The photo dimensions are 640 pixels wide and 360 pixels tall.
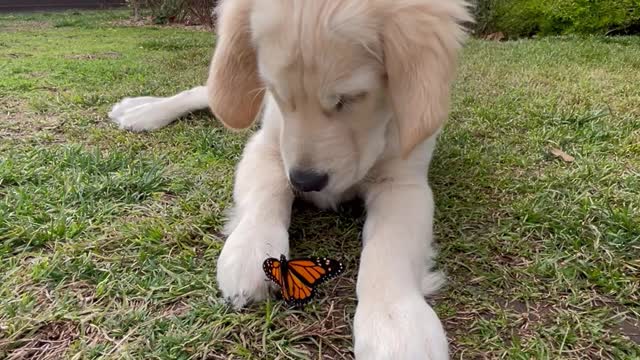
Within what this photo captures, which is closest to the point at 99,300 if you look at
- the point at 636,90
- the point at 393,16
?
the point at 393,16

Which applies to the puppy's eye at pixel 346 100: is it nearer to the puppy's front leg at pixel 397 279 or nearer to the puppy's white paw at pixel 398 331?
the puppy's front leg at pixel 397 279

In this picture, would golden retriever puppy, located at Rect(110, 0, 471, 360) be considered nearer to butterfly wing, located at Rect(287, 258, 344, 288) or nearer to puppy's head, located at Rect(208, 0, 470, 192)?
puppy's head, located at Rect(208, 0, 470, 192)

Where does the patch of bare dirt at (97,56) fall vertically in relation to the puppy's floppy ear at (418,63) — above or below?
below

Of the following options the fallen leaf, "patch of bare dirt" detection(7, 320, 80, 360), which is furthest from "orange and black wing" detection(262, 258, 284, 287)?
the fallen leaf

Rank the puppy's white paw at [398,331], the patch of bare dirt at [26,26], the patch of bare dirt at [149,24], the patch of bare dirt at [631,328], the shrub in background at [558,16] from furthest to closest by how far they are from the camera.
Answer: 1. the patch of bare dirt at [149,24]
2. the patch of bare dirt at [26,26]
3. the shrub in background at [558,16]
4. the patch of bare dirt at [631,328]
5. the puppy's white paw at [398,331]

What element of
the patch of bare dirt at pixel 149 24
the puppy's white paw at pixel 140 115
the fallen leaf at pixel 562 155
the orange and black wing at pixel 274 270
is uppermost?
the orange and black wing at pixel 274 270

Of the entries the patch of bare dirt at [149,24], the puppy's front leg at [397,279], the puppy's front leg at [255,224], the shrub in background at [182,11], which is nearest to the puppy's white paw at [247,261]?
the puppy's front leg at [255,224]
